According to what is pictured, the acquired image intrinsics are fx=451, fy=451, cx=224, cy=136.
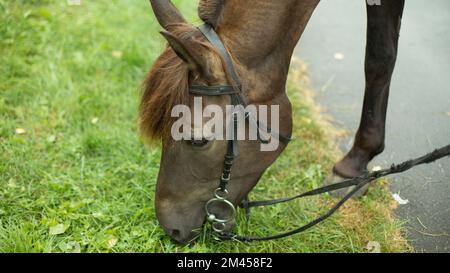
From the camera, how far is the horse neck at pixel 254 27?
92.0 inches

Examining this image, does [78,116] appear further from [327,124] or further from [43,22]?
[327,124]

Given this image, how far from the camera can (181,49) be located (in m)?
2.08

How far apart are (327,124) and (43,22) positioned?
12.0ft

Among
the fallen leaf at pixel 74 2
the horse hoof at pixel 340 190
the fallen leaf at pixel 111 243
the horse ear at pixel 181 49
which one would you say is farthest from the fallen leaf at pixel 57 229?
the fallen leaf at pixel 74 2

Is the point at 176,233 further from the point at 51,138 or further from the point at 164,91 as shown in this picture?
the point at 51,138

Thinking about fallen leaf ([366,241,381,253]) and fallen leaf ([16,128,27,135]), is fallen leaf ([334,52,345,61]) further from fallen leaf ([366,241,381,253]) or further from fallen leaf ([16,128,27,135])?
fallen leaf ([16,128,27,135])

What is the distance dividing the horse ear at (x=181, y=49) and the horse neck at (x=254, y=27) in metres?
0.26

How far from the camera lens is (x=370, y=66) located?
323 cm

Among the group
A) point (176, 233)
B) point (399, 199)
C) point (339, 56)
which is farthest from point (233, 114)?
point (339, 56)

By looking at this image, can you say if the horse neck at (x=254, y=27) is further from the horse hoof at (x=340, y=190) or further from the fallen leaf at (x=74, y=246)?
the fallen leaf at (x=74, y=246)

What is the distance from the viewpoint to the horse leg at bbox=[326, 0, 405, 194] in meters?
3.09

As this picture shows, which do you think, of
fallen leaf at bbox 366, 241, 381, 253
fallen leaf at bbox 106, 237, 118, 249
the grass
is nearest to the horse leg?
the grass

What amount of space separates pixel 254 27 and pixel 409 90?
2904 mm

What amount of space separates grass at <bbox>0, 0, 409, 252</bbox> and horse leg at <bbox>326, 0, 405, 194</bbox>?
0.28 m
